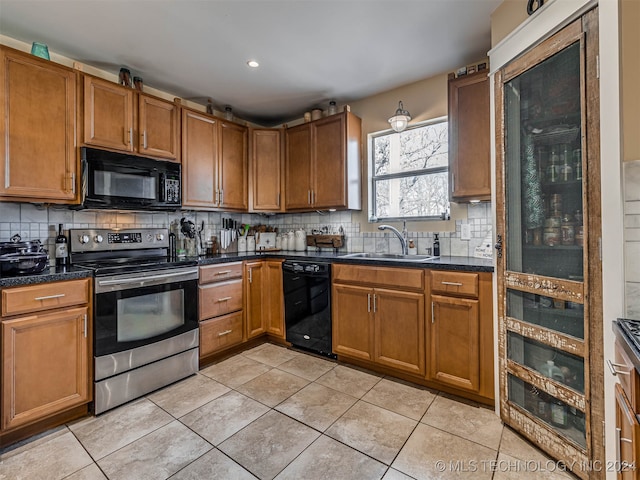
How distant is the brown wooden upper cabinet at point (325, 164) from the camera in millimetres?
3197

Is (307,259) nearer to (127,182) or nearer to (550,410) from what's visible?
(127,182)

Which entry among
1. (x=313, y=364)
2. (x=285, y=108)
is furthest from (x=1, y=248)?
(x=285, y=108)

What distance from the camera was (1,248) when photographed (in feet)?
6.23

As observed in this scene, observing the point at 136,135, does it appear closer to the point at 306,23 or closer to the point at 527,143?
the point at 306,23

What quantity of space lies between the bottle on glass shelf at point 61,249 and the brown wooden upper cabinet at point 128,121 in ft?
2.48

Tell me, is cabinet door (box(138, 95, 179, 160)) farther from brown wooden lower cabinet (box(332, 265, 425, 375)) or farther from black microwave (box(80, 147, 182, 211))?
brown wooden lower cabinet (box(332, 265, 425, 375))

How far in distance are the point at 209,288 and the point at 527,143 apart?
8.58 ft

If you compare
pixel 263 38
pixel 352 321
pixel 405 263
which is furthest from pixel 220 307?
pixel 263 38

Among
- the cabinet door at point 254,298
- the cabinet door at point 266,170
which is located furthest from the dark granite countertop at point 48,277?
the cabinet door at point 266,170

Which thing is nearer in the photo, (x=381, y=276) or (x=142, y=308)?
(x=142, y=308)

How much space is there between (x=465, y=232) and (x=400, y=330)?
1.04 metres

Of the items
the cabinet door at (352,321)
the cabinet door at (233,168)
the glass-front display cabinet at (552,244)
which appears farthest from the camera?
the cabinet door at (233,168)

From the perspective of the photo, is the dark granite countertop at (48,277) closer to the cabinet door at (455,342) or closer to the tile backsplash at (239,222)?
the tile backsplash at (239,222)

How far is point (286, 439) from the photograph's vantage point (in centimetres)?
179
